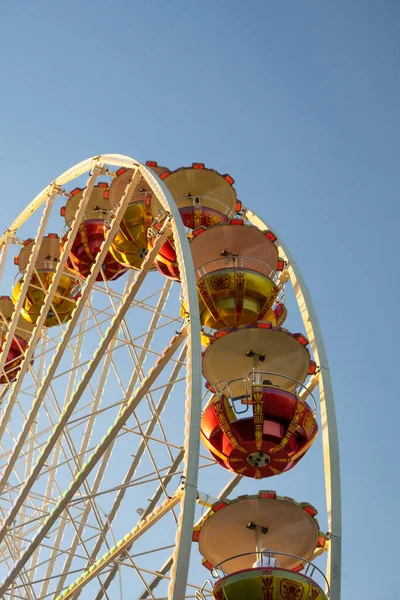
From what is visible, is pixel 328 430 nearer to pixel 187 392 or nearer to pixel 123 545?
pixel 187 392

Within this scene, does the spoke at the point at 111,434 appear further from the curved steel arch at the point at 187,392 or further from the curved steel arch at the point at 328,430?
the curved steel arch at the point at 328,430

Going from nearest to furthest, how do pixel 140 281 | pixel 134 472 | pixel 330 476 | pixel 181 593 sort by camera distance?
pixel 181 593, pixel 330 476, pixel 140 281, pixel 134 472

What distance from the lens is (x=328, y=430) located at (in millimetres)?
13688

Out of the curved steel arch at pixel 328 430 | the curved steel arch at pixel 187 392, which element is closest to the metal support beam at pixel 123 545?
the curved steel arch at pixel 187 392

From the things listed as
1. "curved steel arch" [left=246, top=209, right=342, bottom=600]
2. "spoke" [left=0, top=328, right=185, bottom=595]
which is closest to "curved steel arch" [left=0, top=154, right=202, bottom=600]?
"spoke" [left=0, top=328, right=185, bottom=595]

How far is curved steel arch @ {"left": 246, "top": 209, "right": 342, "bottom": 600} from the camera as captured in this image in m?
12.6

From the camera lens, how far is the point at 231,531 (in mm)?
13305

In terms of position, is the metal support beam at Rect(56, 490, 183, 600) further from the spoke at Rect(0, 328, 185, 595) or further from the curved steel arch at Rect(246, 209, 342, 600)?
the curved steel arch at Rect(246, 209, 342, 600)

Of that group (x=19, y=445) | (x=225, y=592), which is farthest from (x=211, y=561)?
(x=19, y=445)

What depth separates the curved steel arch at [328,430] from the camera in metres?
12.6

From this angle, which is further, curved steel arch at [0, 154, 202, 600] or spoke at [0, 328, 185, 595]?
spoke at [0, 328, 185, 595]

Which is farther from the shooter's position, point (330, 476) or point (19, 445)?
point (19, 445)

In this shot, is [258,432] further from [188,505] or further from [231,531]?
[188,505]

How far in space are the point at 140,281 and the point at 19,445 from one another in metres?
2.98
